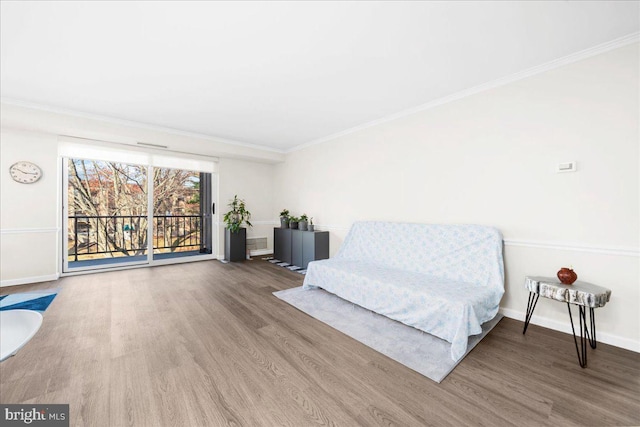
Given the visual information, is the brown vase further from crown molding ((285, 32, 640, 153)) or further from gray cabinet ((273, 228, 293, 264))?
gray cabinet ((273, 228, 293, 264))

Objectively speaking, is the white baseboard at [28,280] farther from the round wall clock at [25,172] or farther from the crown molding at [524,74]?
the crown molding at [524,74]

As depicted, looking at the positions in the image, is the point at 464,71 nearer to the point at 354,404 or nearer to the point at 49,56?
the point at 354,404

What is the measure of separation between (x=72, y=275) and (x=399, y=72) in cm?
587

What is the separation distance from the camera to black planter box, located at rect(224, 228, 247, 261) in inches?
218

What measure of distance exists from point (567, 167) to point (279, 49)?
9.55 ft

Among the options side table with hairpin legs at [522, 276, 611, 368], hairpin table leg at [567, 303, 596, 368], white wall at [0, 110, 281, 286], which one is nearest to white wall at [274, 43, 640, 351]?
hairpin table leg at [567, 303, 596, 368]

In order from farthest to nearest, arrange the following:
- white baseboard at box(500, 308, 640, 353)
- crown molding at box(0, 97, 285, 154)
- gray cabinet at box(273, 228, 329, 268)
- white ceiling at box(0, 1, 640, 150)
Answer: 1. gray cabinet at box(273, 228, 329, 268)
2. crown molding at box(0, 97, 285, 154)
3. white baseboard at box(500, 308, 640, 353)
4. white ceiling at box(0, 1, 640, 150)

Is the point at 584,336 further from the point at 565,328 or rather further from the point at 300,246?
the point at 300,246

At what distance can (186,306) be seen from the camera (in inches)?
120

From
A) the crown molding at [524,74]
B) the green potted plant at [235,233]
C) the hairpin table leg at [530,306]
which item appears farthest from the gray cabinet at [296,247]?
the hairpin table leg at [530,306]

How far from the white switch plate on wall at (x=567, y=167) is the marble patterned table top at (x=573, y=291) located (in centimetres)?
104

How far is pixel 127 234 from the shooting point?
594 centimetres

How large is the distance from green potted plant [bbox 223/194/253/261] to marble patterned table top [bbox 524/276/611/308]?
4.95m

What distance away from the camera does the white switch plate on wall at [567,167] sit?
7.85 ft
